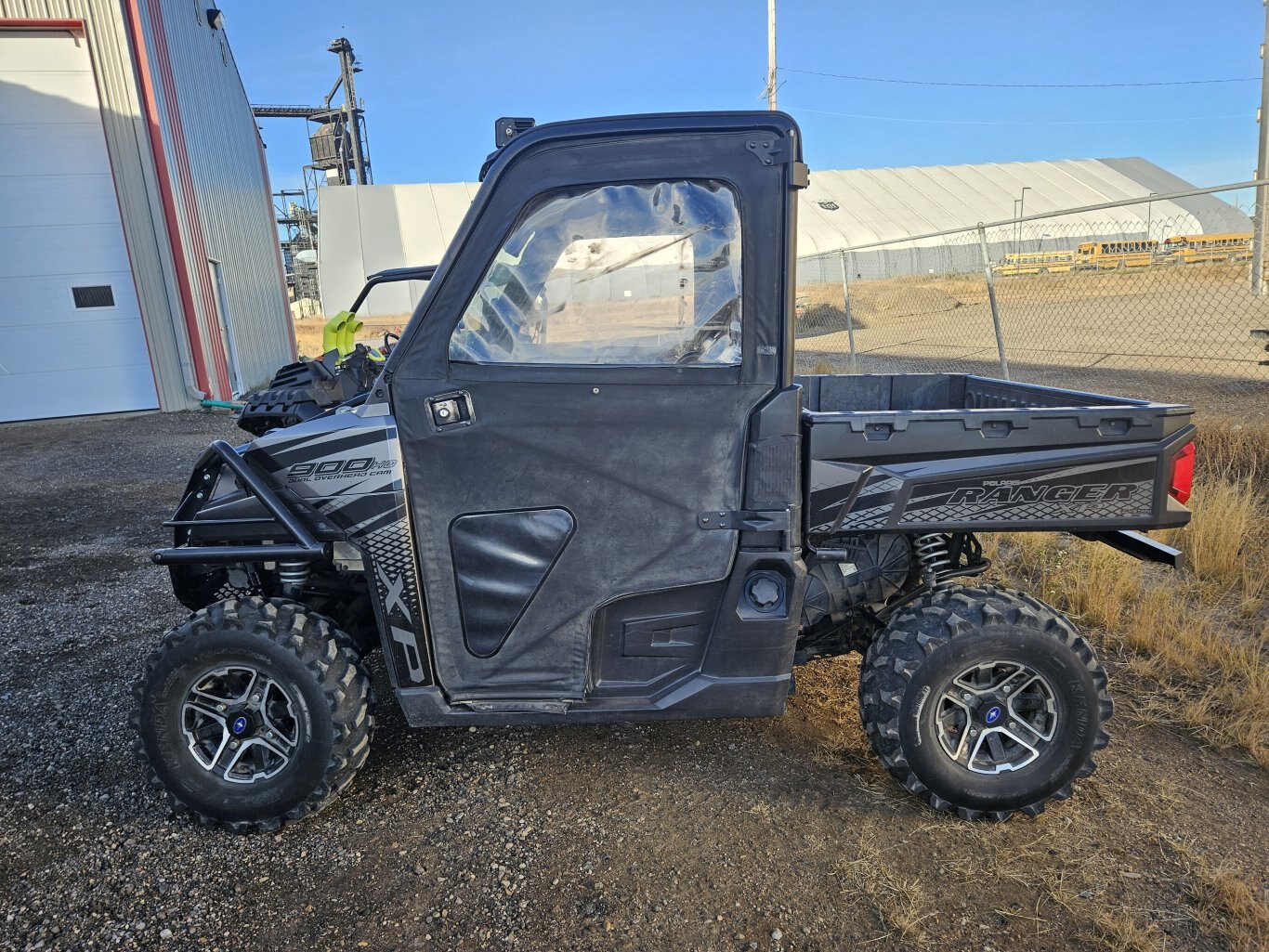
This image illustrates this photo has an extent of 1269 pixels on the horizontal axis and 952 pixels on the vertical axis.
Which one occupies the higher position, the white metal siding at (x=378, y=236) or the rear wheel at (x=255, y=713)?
the white metal siding at (x=378, y=236)

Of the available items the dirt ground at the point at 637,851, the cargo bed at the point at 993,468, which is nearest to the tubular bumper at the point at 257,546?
the dirt ground at the point at 637,851

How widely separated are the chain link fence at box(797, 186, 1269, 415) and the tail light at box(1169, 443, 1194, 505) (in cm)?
466

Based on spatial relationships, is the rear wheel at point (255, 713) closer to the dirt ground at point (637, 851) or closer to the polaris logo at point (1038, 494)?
the dirt ground at point (637, 851)

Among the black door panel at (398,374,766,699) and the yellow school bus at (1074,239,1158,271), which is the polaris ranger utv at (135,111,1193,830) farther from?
the yellow school bus at (1074,239,1158,271)

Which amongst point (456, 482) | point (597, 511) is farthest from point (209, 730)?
point (597, 511)

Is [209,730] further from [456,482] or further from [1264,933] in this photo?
[1264,933]

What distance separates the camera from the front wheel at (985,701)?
269 cm

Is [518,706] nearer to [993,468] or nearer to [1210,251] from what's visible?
[993,468]

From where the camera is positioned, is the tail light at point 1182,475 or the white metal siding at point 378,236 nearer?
the tail light at point 1182,475

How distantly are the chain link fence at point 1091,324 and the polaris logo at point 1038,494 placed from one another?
481 cm

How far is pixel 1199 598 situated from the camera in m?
4.45

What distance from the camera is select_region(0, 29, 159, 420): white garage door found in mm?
11258

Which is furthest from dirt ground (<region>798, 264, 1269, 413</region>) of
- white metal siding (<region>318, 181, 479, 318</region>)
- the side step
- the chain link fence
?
white metal siding (<region>318, 181, 479, 318</region>)

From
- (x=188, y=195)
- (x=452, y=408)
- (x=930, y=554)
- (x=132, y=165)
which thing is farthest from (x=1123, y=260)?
(x=188, y=195)
